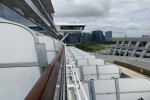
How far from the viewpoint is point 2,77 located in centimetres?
462

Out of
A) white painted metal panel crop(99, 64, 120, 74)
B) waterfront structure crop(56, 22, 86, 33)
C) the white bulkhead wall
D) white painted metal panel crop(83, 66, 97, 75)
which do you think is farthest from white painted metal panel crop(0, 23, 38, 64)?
waterfront structure crop(56, 22, 86, 33)

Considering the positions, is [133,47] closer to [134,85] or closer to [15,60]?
[134,85]

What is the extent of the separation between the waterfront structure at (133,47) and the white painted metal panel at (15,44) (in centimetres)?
7064

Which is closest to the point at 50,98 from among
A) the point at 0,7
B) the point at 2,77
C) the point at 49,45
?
the point at 2,77

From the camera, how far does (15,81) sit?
475 centimetres

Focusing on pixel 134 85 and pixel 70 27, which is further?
pixel 70 27

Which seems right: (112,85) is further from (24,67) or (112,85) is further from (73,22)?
(73,22)

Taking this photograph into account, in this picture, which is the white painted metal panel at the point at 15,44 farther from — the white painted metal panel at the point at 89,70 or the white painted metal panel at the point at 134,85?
the white painted metal panel at the point at 89,70

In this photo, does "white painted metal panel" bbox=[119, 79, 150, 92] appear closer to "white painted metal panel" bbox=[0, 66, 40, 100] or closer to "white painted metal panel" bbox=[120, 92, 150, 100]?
"white painted metal panel" bbox=[120, 92, 150, 100]

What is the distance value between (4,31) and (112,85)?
29.9ft

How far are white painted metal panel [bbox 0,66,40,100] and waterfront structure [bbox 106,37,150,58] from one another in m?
70.7

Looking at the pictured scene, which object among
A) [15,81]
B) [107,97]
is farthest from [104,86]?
[15,81]

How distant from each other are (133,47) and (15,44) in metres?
79.2

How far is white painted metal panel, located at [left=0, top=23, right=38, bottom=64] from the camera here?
4.77m
